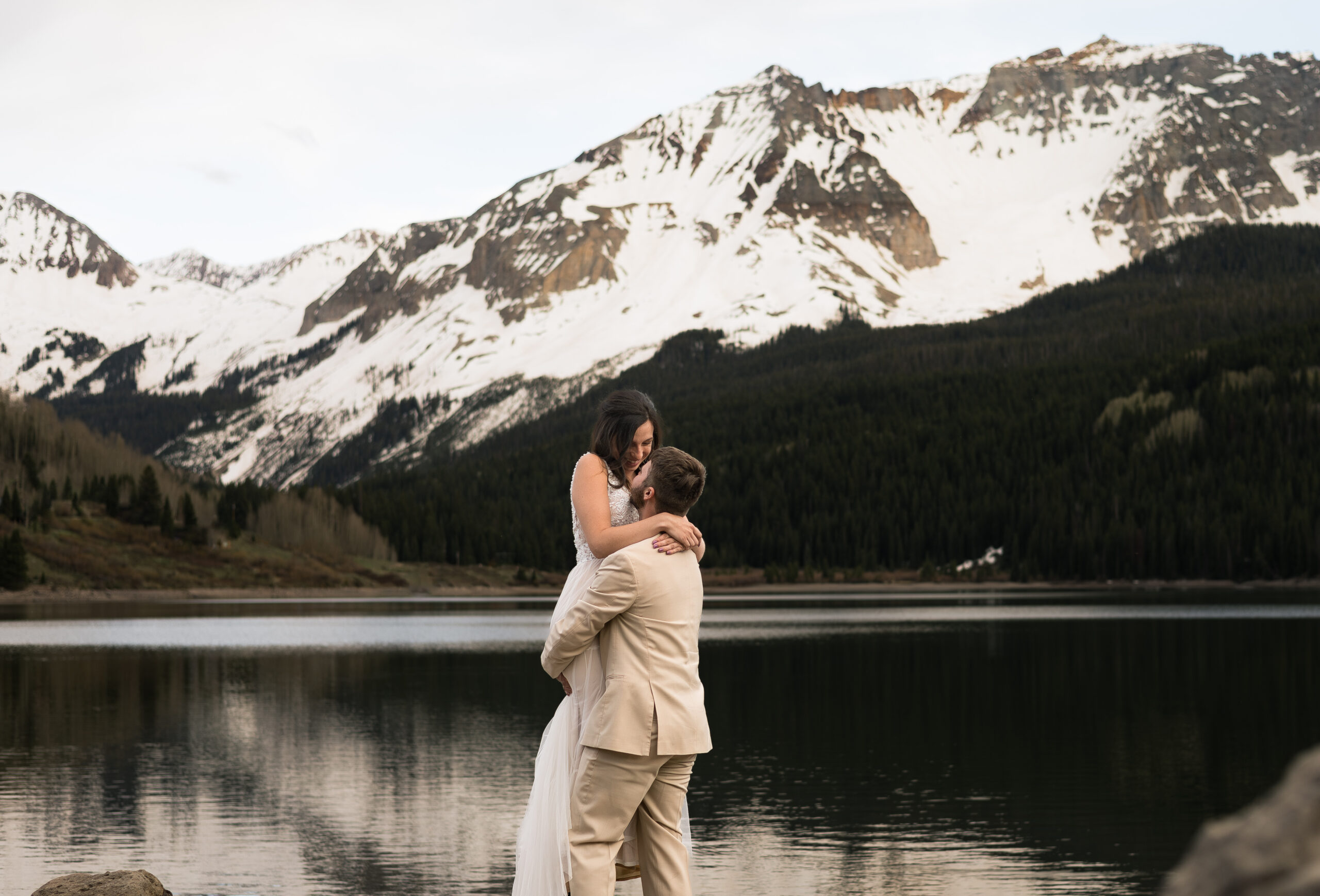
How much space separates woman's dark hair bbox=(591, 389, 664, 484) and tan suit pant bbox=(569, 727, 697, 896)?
188 cm

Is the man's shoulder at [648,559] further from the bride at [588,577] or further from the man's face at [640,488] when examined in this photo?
the man's face at [640,488]

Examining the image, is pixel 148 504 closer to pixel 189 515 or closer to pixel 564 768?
pixel 189 515

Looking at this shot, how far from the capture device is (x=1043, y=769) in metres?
→ 32.0

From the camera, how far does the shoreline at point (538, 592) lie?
495ft

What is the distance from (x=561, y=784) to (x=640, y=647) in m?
1.15

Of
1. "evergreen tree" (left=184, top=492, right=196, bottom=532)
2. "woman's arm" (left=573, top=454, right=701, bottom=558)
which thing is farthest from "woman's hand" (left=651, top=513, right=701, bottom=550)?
"evergreen tree" (left=184, top=492, right=196, bottom=532)

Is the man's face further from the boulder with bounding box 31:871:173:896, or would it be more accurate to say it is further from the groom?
the boulder with bounding box 31:871:173:896

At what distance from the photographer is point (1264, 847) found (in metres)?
2.51

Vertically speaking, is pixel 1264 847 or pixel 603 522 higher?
pixel 603 522

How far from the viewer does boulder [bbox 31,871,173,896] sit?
1416 cm

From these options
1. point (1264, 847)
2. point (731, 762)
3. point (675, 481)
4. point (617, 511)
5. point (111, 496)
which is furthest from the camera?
point (111, 496)

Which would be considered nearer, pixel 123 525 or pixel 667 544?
pixel 667 544

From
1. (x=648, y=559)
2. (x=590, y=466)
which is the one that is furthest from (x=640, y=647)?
(x=590, y=466)

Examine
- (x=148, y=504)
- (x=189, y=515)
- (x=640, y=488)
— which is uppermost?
(x=148, y=504)
